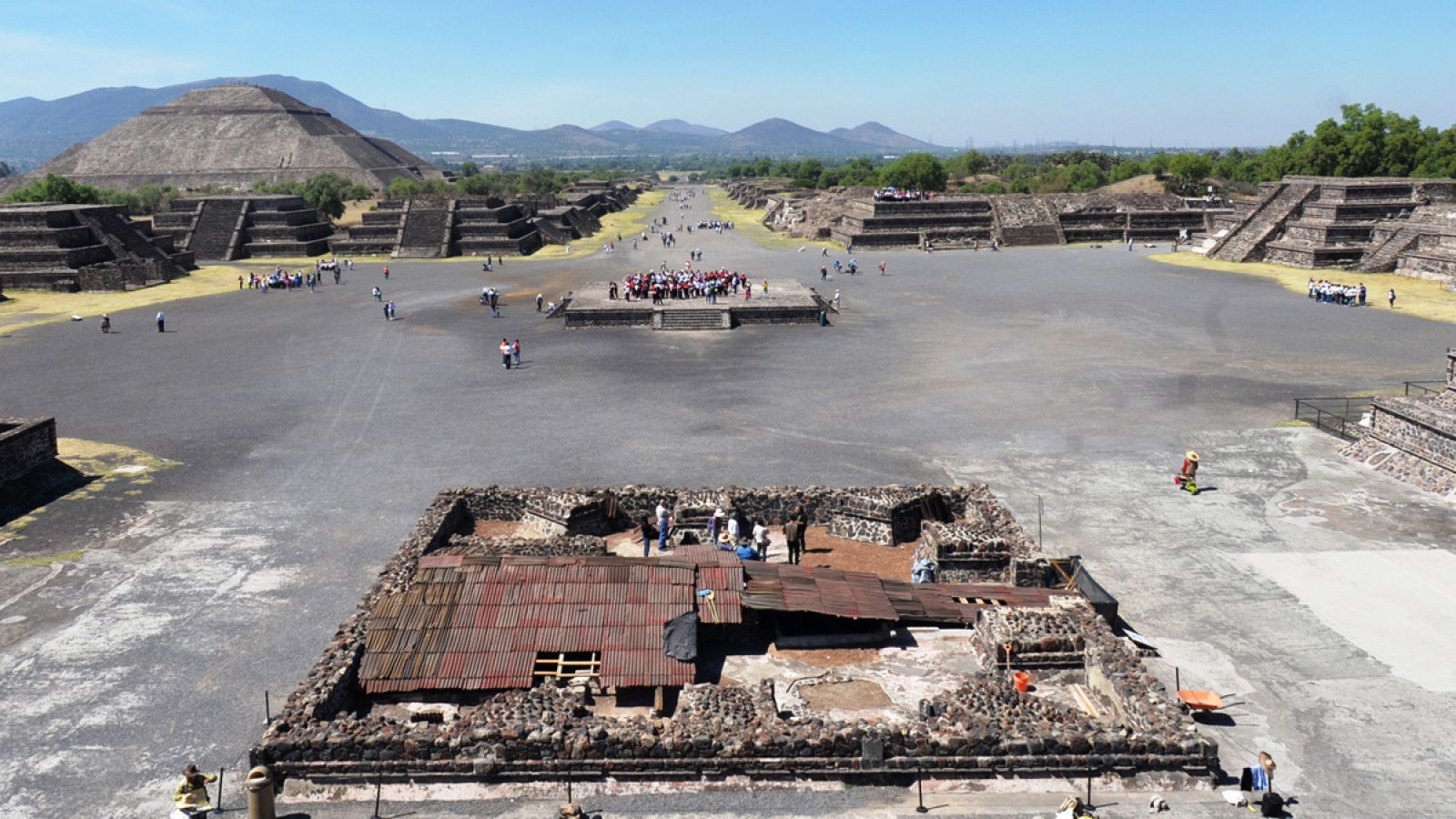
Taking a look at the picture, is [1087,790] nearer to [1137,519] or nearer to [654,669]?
[654,669]

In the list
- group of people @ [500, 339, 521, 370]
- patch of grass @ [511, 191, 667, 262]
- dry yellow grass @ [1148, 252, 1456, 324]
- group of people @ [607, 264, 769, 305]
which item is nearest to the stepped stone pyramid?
patch of grass @ [511, 191, 667, 262]

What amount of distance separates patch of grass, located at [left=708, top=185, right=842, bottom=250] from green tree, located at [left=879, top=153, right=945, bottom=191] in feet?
54.7

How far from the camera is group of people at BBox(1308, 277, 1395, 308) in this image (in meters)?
46.4

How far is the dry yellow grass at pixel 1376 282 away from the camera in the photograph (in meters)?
44.7

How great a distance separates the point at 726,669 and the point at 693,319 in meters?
30.0

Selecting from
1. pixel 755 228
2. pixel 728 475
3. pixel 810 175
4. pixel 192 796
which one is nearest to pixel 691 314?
pixel 728 475

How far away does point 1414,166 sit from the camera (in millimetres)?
83688

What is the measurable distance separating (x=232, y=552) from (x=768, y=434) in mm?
13224

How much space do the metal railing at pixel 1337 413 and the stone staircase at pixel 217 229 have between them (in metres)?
69.7

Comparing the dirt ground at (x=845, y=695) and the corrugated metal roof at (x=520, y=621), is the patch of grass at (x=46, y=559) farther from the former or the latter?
the dirt ground at (x=845, y=695)

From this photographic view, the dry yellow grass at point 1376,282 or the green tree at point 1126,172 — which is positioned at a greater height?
the green tree at point 1126,172

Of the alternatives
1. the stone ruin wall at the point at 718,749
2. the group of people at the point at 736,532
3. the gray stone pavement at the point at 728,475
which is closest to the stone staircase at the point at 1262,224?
the gray stone pavement at the point at 728,475

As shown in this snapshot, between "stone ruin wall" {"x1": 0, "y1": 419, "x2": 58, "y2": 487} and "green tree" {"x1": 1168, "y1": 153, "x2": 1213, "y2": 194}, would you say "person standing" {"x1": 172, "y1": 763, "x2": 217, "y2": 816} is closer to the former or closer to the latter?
"stone ruin wall" {"x1": 0, "y1": 419, "x2": 58, "y2": 487}

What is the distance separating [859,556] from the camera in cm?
1897
